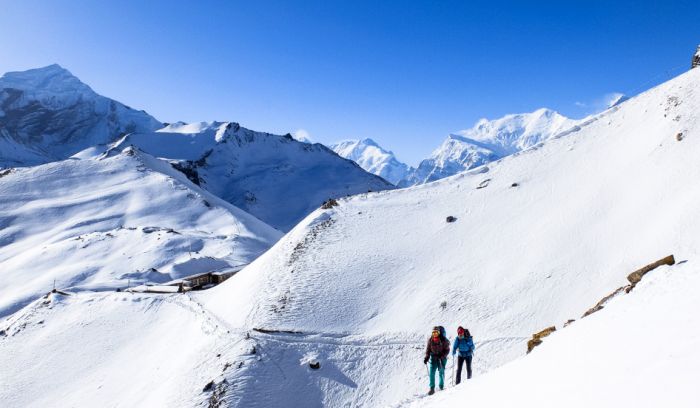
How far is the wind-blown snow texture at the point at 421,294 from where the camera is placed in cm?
2088

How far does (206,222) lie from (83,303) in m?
51.3

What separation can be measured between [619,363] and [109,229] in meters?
95.3

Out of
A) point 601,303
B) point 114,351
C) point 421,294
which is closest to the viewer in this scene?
point 601,303

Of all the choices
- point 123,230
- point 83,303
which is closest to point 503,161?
point 83,303

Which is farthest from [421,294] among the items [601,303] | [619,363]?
[619,363]

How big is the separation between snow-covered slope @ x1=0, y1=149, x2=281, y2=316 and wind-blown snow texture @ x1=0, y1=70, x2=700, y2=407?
1990cm

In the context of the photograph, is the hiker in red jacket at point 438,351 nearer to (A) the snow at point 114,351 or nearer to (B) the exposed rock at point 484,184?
(A) the snow at point 114,351

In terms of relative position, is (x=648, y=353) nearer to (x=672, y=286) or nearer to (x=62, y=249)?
(x=672, y=286)

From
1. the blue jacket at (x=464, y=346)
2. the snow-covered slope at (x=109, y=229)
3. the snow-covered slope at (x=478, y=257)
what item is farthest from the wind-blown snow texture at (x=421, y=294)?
the snow-covered slope at (x=109, y=229)

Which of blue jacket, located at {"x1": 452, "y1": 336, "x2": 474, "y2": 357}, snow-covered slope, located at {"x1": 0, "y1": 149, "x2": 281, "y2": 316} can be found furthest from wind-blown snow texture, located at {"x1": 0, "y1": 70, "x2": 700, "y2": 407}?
snow-covered slope, located at {"x1": 0, "y1": 149, "x2": 281, "y2": 316}

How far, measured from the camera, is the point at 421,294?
26.8m

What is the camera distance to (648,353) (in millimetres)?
8391

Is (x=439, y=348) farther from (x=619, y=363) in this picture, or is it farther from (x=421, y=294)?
(x=421, y=294)

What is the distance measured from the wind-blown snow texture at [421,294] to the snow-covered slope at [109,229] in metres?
19.9
